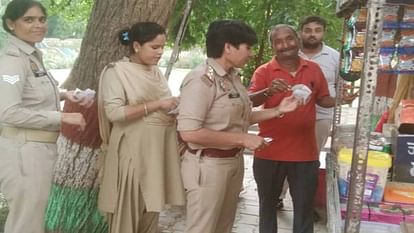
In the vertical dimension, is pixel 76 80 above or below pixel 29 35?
below

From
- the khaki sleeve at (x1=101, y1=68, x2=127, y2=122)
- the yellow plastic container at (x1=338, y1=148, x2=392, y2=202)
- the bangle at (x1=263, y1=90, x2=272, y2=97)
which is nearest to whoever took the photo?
the yellow plastic container at (x1=338, y1=148, x2=392, y2=202)

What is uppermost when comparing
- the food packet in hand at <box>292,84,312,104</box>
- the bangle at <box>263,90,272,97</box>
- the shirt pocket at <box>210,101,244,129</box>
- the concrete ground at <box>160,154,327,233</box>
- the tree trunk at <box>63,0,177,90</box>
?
the tree trunk at <box>63,0,177,90</box>

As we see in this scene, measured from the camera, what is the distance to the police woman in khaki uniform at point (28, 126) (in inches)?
86.0

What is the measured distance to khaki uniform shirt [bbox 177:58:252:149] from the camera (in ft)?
7.09

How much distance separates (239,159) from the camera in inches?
96.2

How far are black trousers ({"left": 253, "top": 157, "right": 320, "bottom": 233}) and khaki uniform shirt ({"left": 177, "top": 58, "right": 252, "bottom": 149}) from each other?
1.72 ft

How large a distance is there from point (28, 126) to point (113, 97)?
0.47 m

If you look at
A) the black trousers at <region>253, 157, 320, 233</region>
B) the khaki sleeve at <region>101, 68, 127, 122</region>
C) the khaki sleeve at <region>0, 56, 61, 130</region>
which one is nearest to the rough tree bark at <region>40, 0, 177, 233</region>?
the khaki sleeve at <region>101, 68, 127, 122</region>

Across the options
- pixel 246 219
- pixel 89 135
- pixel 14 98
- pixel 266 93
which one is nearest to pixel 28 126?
pixel 14 98

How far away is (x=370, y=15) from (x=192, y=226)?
134 centimetres

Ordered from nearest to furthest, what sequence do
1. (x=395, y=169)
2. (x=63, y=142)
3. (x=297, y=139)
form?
1. (x=395, y=169)
2. (x=297, y=139)
3. (x=63, y=142)

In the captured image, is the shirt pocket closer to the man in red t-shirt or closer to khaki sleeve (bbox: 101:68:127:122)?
the man in red t-shirt

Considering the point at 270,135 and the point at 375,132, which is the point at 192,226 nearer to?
the point at 270,135

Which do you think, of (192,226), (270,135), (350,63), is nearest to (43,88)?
(192,226)
